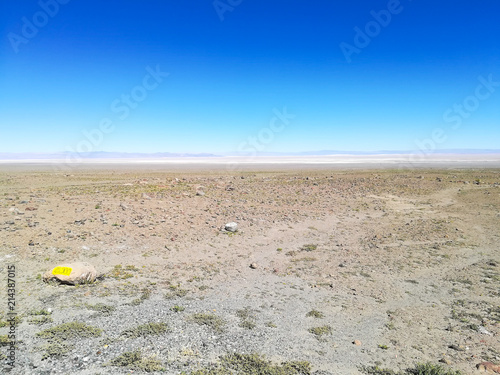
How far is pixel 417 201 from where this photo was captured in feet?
74.9

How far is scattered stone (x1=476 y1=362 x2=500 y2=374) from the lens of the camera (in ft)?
16.8

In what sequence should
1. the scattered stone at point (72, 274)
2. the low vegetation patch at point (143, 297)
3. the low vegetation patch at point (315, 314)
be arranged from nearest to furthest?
1. the low vegetation patch at point (315, 314)
2. the low vegetation patch at point (143, 297)
3. the scattered stone at point (72, 274)

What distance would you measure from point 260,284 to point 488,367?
5356mm

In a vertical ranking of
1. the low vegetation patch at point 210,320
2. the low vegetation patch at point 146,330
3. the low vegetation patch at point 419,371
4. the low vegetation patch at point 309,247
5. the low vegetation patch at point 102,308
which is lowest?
the low vegetation patch at point 419,371

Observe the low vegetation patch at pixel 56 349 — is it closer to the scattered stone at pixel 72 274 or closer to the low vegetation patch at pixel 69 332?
the low vegetation patch at pixel 69 332

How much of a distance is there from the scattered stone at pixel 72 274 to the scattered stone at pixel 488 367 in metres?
9.34

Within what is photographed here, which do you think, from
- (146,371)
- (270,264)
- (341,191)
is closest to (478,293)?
(270,264)

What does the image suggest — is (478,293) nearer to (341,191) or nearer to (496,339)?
(496,339)

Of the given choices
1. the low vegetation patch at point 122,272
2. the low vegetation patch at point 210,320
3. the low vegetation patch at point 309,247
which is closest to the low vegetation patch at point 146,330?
the low vegetation patch at point 210,320

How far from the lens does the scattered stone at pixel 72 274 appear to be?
26.2ft

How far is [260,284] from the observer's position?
876 centimetres

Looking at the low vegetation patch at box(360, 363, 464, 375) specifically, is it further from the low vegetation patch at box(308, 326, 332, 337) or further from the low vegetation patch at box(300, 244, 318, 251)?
the low vegetation patch at box(300, 244, 318, 251)

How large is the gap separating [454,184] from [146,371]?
36.8 metres

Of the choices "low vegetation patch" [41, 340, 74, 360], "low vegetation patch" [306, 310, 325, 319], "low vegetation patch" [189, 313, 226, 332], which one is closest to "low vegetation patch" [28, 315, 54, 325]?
"low vegetation patch" [41, 340, 74, 360]
